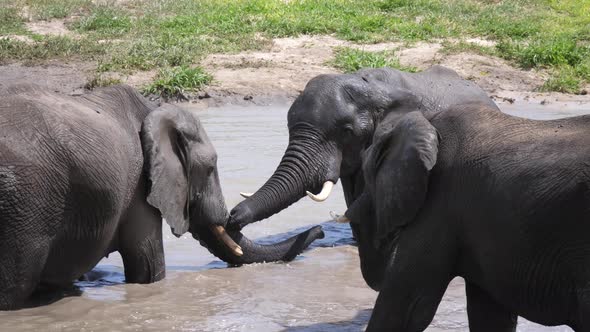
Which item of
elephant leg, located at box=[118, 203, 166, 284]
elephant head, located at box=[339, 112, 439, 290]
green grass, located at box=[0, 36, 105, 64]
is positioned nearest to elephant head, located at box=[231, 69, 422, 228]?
elephant leg, located at box=[118, 203, 166, 284]

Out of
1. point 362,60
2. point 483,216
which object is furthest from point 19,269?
point 362,60

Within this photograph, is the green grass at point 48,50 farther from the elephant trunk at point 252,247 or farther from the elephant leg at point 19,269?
the elephant leg at point 19,269

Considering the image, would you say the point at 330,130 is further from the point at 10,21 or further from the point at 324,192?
the point at 10,21

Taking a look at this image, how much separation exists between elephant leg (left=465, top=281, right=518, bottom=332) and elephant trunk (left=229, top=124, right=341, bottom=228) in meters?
2.66

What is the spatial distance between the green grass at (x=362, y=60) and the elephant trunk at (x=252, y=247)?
7270 millimetres

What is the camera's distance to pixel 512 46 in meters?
16.8

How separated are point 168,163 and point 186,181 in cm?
19

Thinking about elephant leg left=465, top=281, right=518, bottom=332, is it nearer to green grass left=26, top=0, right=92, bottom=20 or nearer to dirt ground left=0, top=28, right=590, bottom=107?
dirt ground left=0, top=28, right=590, bottom=107

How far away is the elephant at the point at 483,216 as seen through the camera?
4535 millimetres

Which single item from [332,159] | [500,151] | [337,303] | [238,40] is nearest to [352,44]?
[238,40]

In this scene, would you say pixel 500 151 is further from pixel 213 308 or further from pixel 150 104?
pixel 150 104

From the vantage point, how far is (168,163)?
7051 millimetres

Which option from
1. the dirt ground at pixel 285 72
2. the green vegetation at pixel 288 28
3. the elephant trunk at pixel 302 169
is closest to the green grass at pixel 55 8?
the green vegetation at pixel 288 28

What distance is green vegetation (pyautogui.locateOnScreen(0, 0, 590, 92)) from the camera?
15.8 meters
